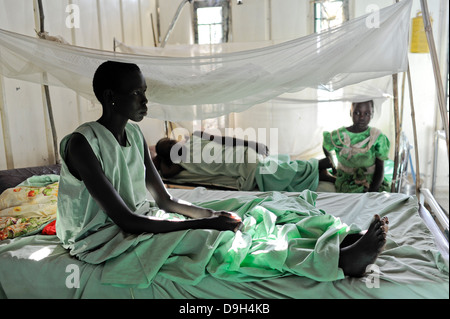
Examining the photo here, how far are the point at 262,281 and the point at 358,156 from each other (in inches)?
89.3

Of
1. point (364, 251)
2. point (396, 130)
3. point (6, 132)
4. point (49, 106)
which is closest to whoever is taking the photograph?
point (364, 251)

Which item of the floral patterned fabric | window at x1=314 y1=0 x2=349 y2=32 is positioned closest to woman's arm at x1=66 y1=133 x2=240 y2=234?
the floral patterned fabric

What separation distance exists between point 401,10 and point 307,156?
3163mm

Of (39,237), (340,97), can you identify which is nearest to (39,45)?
(39,237)

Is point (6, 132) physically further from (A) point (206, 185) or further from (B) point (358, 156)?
(B) point (358, 156)

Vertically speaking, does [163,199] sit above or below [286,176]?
above

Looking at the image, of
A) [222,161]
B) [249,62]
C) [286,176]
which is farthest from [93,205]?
[222,161]

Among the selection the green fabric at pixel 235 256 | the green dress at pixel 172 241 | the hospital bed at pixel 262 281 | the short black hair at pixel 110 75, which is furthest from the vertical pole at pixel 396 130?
the short black hair at pixel 110 75

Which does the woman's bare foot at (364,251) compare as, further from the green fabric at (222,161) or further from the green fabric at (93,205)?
the green fabric at (222,161)

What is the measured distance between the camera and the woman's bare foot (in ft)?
5.37

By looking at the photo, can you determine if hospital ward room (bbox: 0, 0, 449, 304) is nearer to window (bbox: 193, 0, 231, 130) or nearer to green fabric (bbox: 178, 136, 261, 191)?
green fabric (bbox: 178, 136, 261, 191)

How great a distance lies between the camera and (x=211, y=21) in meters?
5.95

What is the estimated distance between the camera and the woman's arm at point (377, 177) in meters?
3.61

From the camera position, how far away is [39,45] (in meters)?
2.29
